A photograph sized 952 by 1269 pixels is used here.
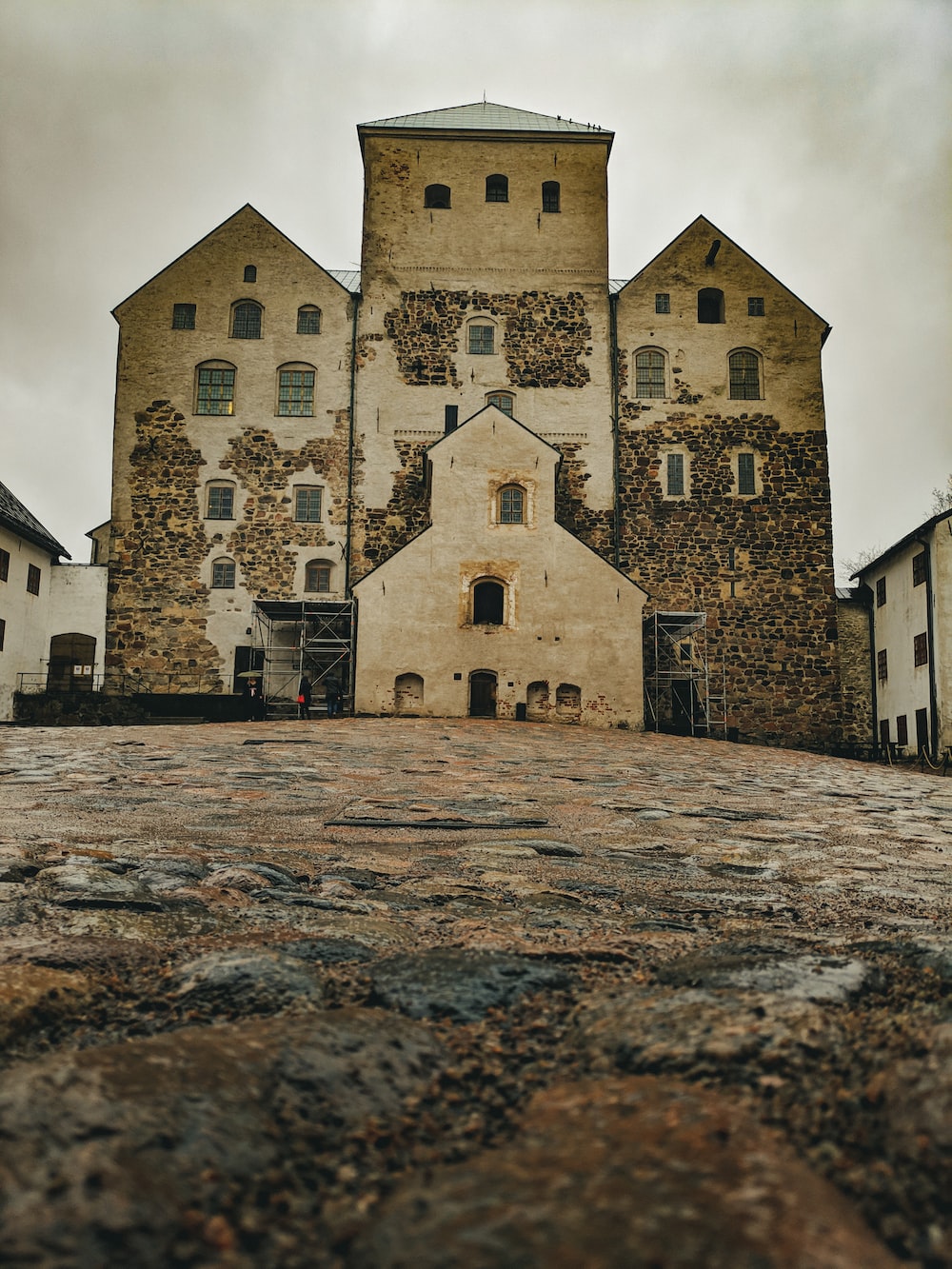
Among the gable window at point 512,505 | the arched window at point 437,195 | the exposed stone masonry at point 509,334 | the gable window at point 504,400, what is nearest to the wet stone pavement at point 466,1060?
the gable window at point 512,505

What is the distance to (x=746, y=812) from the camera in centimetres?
779

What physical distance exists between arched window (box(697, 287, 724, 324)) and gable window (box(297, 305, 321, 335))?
41.7 ft

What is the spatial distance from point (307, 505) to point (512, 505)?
21.9ft

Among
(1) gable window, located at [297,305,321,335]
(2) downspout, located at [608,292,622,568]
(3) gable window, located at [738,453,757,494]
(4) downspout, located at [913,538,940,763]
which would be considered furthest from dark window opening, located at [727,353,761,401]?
(1) gable window, located at [297,305,321,335]

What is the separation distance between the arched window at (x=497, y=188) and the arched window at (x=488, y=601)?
46.7 feet

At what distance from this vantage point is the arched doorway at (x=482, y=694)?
→ 27125 millimetres

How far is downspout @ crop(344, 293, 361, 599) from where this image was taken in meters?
29.9

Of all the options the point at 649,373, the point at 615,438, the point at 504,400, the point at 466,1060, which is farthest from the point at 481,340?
the point at 466,1060

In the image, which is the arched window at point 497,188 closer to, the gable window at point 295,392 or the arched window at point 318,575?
the gable window at point 295,392

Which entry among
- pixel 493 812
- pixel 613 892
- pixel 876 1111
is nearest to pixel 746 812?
pixel 493 812

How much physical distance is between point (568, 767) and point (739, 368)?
23.0 m

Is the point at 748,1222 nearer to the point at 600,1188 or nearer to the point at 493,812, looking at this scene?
the point at 600,1188

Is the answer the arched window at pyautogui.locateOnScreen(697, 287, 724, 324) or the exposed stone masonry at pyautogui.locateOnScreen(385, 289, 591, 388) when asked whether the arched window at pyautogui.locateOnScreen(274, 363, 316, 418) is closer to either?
the exposed stone masonry at pyautogui.locateOnScreen(385, 289, 591, 388)

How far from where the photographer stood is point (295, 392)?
30828 millimetres
